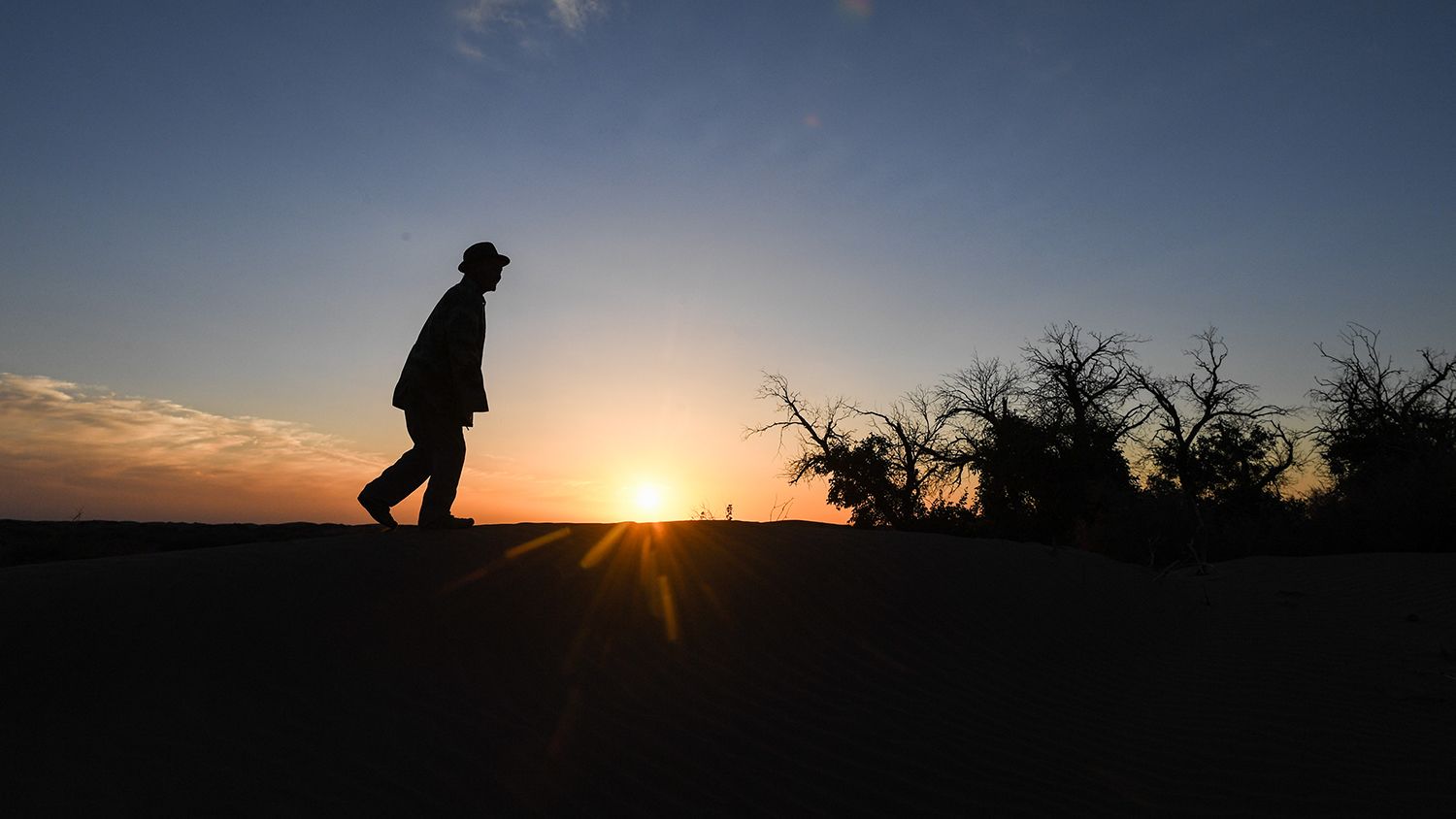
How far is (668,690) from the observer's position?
4406mm

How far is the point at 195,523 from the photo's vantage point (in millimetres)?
9359

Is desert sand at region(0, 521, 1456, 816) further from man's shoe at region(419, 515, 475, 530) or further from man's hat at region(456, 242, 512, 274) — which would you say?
man's hat at region(456, 242, 512, 274)

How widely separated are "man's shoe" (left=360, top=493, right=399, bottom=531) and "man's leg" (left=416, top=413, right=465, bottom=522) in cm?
32

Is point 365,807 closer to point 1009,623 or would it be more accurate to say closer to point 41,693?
point 41,693

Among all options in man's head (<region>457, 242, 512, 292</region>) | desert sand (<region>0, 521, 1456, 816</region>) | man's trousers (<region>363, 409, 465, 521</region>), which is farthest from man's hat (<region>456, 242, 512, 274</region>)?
desert sand (<region>0, 521, 1456, 816</region>)

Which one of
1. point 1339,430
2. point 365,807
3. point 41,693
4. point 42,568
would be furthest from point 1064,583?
point 1339,430

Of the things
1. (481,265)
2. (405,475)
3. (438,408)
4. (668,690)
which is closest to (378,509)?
(405,475)

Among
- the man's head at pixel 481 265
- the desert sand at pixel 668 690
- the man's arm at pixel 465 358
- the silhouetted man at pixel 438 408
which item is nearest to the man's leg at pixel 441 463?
the silhouetted man at pixel 438 408

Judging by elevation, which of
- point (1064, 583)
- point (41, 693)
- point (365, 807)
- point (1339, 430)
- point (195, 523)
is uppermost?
point (1339, 430)

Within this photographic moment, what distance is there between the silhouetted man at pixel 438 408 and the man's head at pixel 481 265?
10.8 inches

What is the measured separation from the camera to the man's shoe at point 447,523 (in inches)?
265

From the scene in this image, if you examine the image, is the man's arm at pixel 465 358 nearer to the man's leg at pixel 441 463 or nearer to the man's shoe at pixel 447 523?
the man's leg at pixel 441 463

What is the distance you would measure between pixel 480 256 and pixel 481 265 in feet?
0.25

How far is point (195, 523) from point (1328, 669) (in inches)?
423
